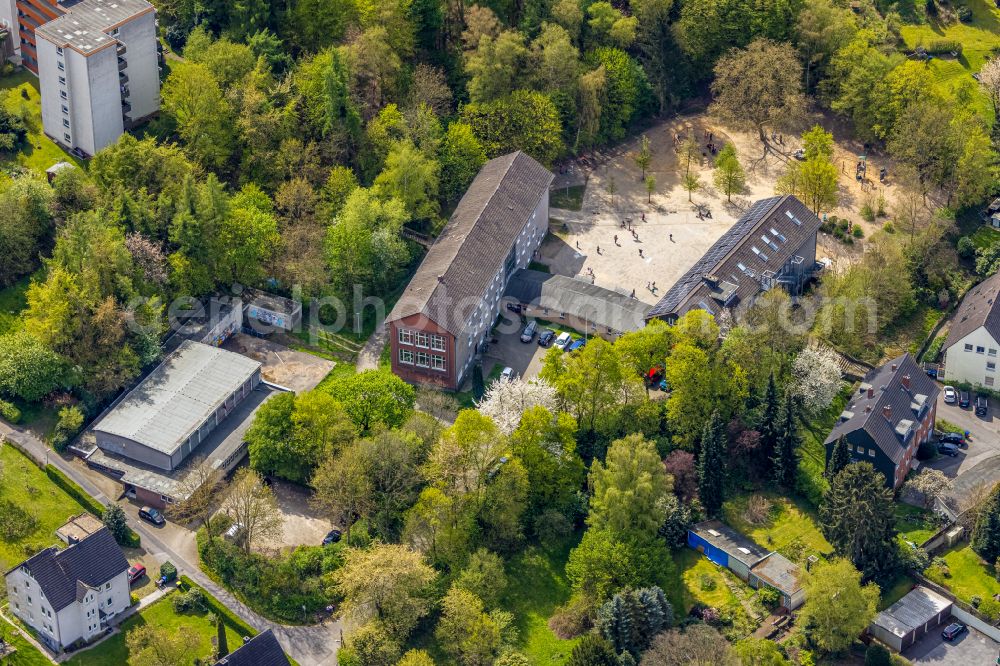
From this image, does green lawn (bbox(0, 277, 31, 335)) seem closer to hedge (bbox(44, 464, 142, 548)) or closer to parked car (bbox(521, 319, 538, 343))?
hedge (bbox(44, 464, 142, 548))

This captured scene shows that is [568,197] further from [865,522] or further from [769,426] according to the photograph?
[865,522]

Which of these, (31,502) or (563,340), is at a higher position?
(563,340)

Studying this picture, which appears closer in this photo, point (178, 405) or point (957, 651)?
point (957, 651)

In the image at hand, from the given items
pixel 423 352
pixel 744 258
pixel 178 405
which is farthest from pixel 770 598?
pixel 178 405

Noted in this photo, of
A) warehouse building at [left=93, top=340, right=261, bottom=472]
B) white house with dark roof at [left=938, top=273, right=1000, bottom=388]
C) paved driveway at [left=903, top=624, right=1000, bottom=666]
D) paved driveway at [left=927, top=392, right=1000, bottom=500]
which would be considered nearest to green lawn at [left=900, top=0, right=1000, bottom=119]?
white house with dark roof at [left=938, top=273, right=1000, bottom=388]

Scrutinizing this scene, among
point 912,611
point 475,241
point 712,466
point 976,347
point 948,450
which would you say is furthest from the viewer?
point 475,241

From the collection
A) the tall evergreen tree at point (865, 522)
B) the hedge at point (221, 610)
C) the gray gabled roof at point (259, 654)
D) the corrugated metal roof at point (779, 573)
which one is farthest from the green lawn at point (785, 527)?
the hedge at point (221, 610)
